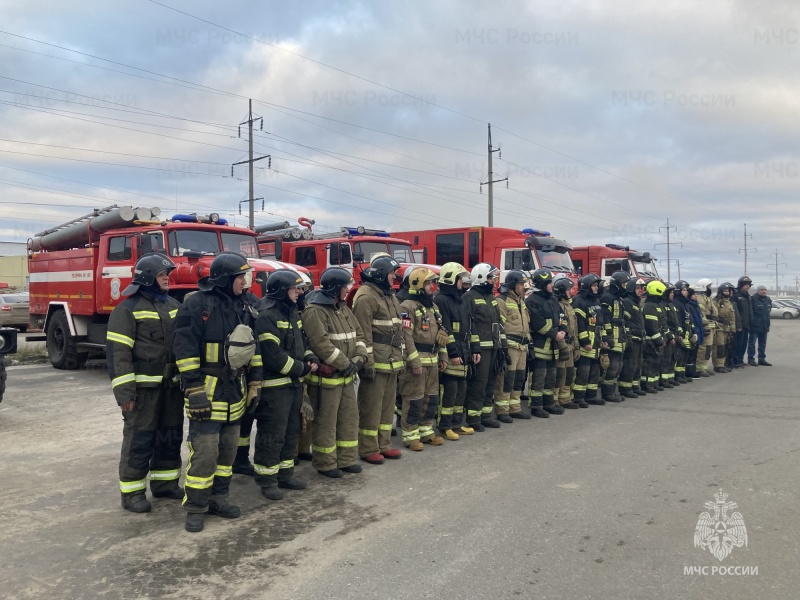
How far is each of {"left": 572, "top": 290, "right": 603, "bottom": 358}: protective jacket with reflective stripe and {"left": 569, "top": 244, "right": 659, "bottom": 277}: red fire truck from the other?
10.9 metres

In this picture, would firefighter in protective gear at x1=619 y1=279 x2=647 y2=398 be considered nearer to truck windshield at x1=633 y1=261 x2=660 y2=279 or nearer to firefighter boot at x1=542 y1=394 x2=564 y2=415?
firefighter boot at x1=542 y1=394 x2=564 y2=415

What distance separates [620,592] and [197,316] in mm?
3367

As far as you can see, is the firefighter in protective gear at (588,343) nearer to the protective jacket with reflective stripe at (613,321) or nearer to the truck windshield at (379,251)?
the protective jacket with reflective stripe at (613,321)

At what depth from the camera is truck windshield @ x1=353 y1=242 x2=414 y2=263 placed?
45.4 feet

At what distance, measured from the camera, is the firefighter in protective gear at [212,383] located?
4.43 metres

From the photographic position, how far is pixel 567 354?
8.81 meters

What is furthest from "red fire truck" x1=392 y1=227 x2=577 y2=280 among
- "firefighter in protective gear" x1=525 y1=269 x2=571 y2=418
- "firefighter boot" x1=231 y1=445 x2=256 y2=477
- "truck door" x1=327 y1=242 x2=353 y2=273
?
"firefighter boot" x1=231 y1=445 x2=256 y2=477

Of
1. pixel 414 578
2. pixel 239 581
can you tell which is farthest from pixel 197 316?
pixel 414 578

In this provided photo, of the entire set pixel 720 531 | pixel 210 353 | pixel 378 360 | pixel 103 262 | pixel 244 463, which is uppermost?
pixel 103 262

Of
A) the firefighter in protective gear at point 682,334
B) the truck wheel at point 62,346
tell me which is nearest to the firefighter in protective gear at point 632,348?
the firefighter in protective gear at point 682,334

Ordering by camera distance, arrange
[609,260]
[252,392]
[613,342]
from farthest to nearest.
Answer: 1. [609,260]
2. [613,342]
3. [252,392]

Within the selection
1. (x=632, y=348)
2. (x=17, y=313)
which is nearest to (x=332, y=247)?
(x=632, y=348)

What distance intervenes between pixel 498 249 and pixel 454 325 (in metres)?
9.76

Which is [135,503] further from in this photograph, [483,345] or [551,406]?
[551,406]
